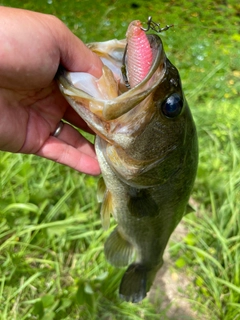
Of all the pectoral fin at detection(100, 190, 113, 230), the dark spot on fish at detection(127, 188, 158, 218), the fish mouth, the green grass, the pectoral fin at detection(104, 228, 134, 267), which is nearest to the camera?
the fish mouth

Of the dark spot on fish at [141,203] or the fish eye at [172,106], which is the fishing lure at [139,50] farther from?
the dark spot on fish at [141,203]

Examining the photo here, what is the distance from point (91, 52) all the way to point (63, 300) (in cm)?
154

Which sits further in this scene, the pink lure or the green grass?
the green grass

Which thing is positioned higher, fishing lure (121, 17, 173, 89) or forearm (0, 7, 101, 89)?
fishing lure (121, 17, 173, 89)

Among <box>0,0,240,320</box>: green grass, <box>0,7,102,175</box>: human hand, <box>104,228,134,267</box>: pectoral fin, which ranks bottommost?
<box>0,0,240,320</box>: green grass

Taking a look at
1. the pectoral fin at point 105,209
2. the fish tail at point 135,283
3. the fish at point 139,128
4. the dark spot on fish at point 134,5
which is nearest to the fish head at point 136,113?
the fish at point 139,128

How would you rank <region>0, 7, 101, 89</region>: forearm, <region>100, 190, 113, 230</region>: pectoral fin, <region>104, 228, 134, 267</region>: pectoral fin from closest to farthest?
<region>0, 7, 101, 89</region>: forearm → <region>100, 190, 113, 230</region>: pectoral fin → <region>104, 228, 134, 267</region>: pectoral fin

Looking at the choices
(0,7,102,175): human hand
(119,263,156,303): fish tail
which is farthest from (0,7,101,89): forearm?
(119,263,156,303): fish tail

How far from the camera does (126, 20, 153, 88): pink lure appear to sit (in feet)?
3.96

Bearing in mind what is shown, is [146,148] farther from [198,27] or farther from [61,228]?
[198,27]

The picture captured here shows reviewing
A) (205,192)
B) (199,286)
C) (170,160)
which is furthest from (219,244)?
(170,160)

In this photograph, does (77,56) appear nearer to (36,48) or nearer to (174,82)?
(36,48)

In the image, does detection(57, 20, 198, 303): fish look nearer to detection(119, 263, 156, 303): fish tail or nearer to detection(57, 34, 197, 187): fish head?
detection(57, 34, 197, 187): fish head

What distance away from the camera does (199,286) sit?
8.52 ft
